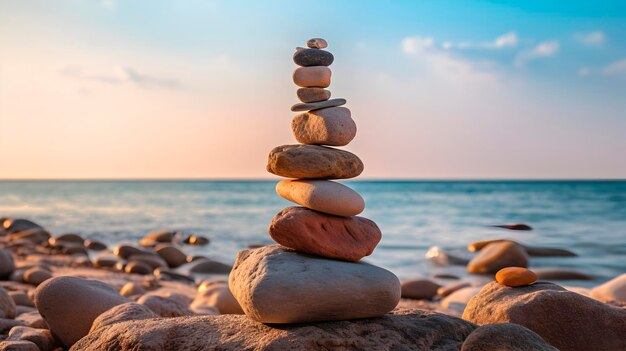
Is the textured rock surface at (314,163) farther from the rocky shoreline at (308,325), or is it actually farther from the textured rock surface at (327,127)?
the rocky shoreline at (308,325)

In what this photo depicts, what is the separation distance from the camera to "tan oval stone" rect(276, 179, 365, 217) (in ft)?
15.2

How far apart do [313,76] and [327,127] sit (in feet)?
1.56

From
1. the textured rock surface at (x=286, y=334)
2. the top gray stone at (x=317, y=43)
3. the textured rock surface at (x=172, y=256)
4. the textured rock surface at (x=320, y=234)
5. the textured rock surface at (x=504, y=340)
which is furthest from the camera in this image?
the textured rock surface at (x=172, y=256)

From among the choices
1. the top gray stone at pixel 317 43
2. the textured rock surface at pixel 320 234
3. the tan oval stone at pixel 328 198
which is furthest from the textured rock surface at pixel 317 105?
the textured rock surface at pixel 320 234

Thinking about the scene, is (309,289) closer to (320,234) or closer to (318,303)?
(318,303)

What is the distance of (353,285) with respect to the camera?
14.5 feet

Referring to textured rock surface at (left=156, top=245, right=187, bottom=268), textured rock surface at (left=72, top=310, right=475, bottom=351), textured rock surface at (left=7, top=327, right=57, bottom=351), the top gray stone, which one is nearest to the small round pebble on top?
textured rock surface at (left=72, top=310, right=475, bottom=351)

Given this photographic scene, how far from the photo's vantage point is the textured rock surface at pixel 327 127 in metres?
4.80

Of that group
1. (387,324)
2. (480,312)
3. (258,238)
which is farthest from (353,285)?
(258,238)

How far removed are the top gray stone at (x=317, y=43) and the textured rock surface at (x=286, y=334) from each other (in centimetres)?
218

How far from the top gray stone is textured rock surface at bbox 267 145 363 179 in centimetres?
84

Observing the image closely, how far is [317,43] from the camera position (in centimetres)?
503

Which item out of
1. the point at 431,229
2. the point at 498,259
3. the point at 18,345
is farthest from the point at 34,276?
the point at 431,229

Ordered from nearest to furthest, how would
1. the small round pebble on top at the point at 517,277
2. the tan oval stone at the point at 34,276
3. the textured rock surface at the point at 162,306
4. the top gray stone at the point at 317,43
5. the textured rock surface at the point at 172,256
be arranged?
the top gray stone at the point at 317,43
the small round pebble on top at the point at 517,277
the textured rock surface at the point at 162,306
the tan oval stone at the point at 34,276
the textured rock surface at the point at 172,256
